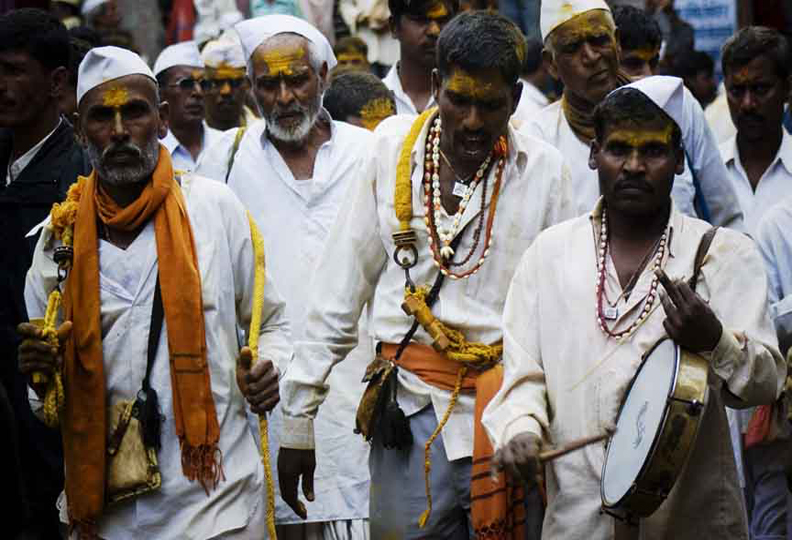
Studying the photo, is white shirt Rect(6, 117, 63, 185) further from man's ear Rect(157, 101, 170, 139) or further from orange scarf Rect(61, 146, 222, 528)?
orange scarf Rect(61, 146, 222, 528)

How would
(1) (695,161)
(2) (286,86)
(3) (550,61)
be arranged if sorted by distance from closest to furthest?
1. (1) (695,161)
2. (3) (550,61)
3. (2) (286,86)

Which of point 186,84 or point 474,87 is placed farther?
point 186,84

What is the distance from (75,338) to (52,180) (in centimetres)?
163

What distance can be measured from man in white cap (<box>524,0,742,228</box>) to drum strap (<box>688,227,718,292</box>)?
2.46m

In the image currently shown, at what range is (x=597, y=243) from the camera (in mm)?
6391

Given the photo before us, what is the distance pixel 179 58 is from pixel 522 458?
22.9ft

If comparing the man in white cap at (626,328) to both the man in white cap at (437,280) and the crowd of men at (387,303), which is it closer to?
the crowd of men at (387,303)

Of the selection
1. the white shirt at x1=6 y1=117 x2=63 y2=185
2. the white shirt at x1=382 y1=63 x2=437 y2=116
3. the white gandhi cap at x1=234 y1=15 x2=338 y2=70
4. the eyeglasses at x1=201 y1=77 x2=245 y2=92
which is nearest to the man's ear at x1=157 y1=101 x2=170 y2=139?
the white shirt at x1=6 y1=117 x2=63 y2=185

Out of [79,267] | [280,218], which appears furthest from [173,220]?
[280,218]

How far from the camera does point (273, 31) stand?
373 inches

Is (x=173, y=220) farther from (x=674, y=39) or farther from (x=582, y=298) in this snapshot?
(x=674, y=39)

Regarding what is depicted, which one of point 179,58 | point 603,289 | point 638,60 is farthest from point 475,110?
point 179,58

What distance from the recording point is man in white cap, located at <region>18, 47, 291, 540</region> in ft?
23.2

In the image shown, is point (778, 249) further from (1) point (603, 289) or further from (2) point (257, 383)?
(2) point (257, 383)
